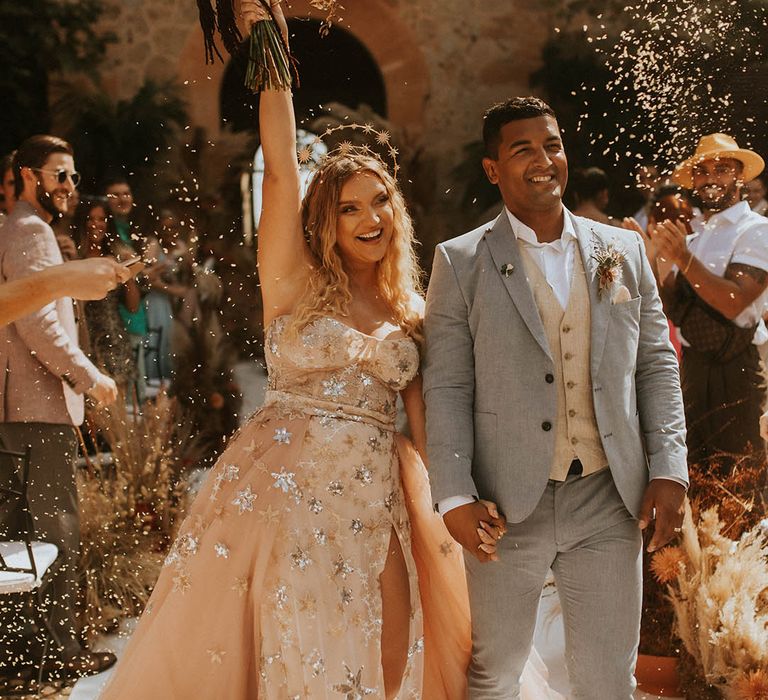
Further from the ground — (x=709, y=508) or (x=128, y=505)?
(x=128, y=505)

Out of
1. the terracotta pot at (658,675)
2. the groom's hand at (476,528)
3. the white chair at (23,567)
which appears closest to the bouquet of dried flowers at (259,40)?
the groom's hand at (476,528)

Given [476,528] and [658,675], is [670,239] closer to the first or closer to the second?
[658,675]

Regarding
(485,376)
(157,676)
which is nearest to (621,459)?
(485,376)

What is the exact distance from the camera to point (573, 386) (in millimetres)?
2023

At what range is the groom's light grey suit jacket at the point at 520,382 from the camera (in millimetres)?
1985

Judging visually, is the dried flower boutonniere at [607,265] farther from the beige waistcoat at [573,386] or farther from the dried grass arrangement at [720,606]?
the dried grass arrangement at [720,606]

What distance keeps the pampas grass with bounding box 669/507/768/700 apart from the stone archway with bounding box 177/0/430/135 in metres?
1.77

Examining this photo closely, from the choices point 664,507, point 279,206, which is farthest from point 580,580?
point 279,206

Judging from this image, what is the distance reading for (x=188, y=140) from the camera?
133 inches

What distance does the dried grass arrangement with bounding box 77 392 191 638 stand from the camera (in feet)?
11.0

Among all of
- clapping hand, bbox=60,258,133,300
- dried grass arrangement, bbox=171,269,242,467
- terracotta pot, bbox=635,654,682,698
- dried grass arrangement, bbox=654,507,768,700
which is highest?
clapping hand, bbox=60,258,133,300

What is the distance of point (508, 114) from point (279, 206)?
641mm

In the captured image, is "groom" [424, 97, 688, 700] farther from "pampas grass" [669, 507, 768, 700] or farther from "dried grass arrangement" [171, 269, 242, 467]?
"dried grass arrangement" [171, 269, 242, 467]

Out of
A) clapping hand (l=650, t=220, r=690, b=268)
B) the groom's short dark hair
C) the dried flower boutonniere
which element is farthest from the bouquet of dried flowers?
clapping hand (l=650, t=220, r=690, b=268)
